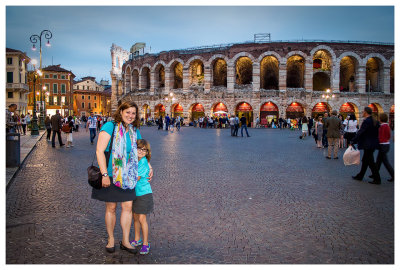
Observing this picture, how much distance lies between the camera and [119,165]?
3314 mm

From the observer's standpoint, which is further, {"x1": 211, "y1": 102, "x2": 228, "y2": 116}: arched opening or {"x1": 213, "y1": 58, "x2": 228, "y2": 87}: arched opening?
{"x1": 213, "y1": 58, "x2": 228, "y2": 87}: arched opening

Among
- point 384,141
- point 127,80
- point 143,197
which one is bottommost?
A: point 143,197

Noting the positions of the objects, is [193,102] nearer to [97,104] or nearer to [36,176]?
[36,176]

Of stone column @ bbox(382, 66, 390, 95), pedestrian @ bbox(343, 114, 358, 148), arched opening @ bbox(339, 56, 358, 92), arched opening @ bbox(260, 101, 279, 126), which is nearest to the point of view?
pedestrian @ bbox(343, 114, 358, 148)

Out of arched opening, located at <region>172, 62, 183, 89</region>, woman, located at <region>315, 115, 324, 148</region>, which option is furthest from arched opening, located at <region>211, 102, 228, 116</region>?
woman, located at <region>315, 115, 324, 148</region>

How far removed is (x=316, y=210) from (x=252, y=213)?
1167 mm

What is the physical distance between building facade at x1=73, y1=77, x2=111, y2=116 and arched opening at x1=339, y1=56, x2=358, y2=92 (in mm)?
64426

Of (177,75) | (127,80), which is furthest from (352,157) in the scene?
(127,80)

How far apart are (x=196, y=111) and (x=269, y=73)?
41.2 feet

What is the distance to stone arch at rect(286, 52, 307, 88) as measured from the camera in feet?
131

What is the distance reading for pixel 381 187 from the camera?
6.66 meters

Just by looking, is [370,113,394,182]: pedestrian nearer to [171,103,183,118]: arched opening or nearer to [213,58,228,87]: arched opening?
[171,103,183,118]: arched opening

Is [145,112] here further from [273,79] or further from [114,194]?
[114,194]

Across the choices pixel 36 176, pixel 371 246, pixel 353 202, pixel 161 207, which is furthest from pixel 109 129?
pixel 36 176
